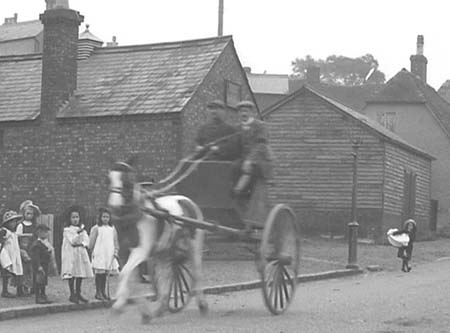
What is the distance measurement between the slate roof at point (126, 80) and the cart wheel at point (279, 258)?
44.0 ft

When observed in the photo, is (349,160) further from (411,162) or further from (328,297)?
(328,297)

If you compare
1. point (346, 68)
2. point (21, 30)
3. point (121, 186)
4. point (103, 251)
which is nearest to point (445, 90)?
point (21, 30)

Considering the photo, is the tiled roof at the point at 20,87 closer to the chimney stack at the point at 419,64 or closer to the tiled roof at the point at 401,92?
the tiled roof at the point at 401,92

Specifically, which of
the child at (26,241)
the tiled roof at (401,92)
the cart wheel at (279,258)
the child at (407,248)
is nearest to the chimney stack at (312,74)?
the tiled roof at (401,92)

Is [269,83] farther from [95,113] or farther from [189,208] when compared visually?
[189,208]

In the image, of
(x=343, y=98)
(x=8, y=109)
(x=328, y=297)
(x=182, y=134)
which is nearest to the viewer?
(x=328, y=297)

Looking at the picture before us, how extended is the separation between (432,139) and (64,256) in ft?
126

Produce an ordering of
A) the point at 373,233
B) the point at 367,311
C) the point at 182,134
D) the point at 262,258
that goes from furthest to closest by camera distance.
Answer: the point at 373,233
the point at 182,134
the point at 367,311
the point at 262,258

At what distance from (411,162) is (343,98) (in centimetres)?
2864

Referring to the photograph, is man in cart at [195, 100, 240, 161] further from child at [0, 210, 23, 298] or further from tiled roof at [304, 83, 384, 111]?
tiled roof at [304, 83, 384, 111]

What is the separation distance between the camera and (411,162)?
147 ft

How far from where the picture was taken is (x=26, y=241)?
60.2 ft

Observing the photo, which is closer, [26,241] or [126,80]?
[26,241]

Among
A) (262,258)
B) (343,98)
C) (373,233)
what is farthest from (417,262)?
(343,98)
